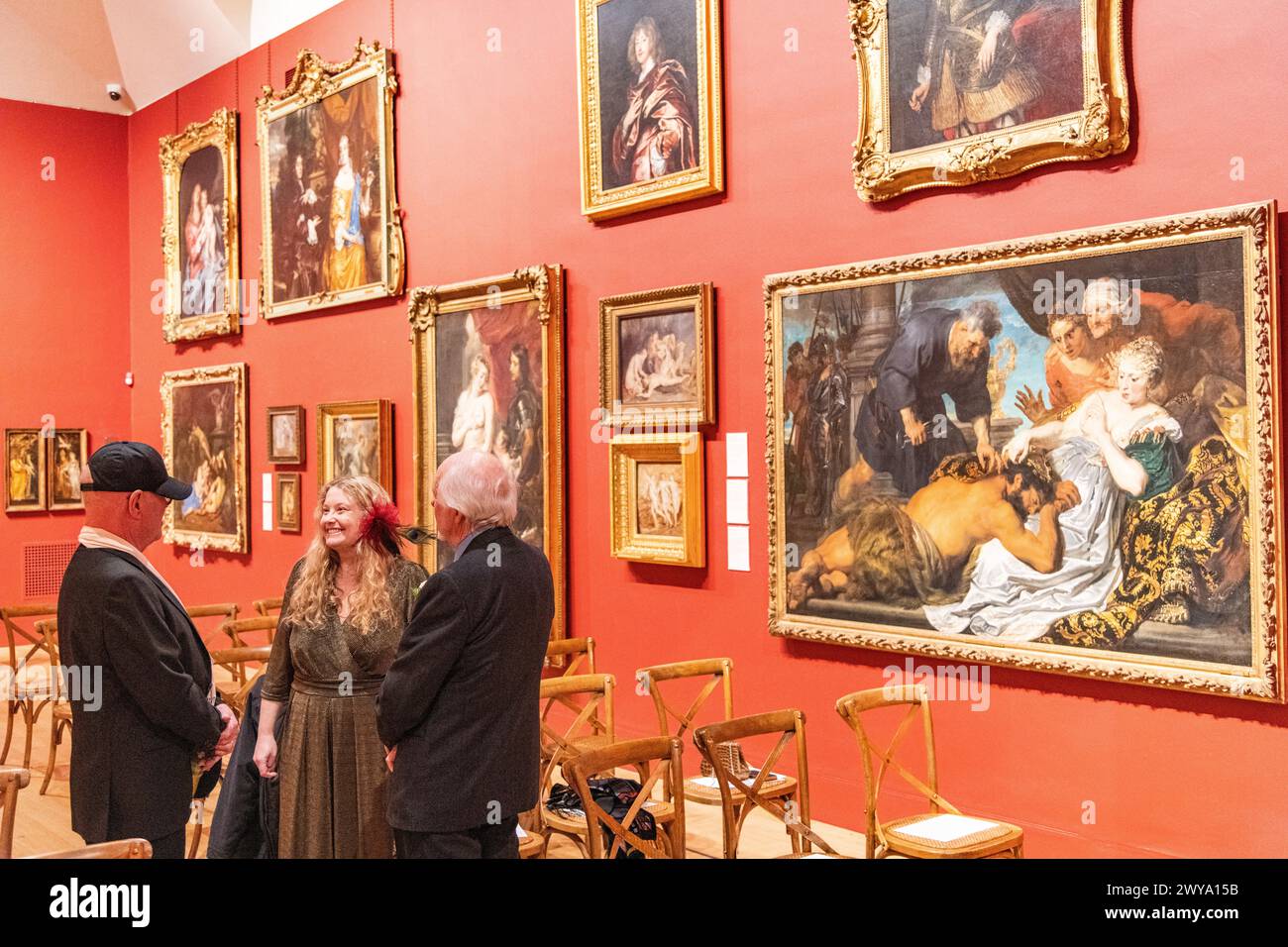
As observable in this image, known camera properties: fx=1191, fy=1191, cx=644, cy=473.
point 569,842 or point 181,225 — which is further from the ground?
point 181,225

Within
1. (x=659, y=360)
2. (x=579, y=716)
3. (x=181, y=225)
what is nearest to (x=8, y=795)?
(x=579, y=716)

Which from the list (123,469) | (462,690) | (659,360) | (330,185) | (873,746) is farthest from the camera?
(330,185)

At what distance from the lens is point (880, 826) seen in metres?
5.74

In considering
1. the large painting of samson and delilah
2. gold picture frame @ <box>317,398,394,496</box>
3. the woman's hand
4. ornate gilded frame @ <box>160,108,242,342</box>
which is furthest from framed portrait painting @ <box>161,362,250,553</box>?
the woman's hand

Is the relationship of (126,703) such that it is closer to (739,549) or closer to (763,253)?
(739,549)

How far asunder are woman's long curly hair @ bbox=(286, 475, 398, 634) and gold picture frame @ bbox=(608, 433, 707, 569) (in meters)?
3.65

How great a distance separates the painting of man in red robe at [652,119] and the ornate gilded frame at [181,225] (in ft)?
21.4

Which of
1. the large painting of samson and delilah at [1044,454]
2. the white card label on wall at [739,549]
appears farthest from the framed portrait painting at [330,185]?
the large painting of samson and delilah at [1044,454]

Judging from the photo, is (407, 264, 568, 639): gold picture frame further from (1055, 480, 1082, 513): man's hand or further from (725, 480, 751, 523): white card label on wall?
(1055, 480, 1082, 513): man's hand

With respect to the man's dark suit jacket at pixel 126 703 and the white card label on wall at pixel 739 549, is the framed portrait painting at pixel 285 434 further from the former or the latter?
the man's dark suit jacket at pixel 126 703

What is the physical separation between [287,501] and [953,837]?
9058mm

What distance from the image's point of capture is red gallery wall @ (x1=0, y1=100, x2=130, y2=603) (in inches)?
596

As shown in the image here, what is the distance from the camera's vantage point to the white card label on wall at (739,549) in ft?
26.5

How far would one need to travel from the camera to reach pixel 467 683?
164 inches
